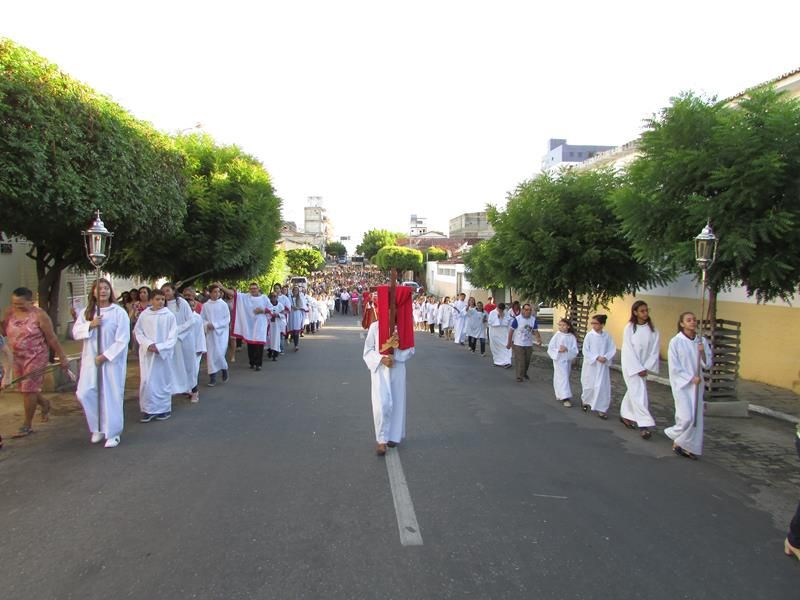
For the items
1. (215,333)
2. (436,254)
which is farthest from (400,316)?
(436,254)

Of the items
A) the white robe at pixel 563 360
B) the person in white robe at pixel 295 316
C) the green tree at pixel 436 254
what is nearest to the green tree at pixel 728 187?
the white robe at pixel 563 360

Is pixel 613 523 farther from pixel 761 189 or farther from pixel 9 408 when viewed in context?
pixel 9 408

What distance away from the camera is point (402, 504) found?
16.2 feet

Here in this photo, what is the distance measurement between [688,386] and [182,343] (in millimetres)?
7013

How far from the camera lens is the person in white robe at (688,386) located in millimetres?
6754

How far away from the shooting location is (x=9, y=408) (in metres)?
9.23

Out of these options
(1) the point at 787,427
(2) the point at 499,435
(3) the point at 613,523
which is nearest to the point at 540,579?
(3) the point at 613,523

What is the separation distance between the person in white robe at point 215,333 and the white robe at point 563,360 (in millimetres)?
6009

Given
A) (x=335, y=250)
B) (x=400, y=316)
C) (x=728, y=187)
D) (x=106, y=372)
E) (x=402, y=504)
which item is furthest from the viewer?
(x=335, y=250)

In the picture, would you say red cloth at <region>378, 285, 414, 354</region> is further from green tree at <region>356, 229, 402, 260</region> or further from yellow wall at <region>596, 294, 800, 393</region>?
green tree at <region>356, 229, 402, 260</region>

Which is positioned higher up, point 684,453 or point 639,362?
point 639,362

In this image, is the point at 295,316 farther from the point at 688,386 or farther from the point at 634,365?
the point at 688,386

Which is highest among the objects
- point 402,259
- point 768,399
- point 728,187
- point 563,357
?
point 402,259

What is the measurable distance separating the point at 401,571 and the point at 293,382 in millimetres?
8006
